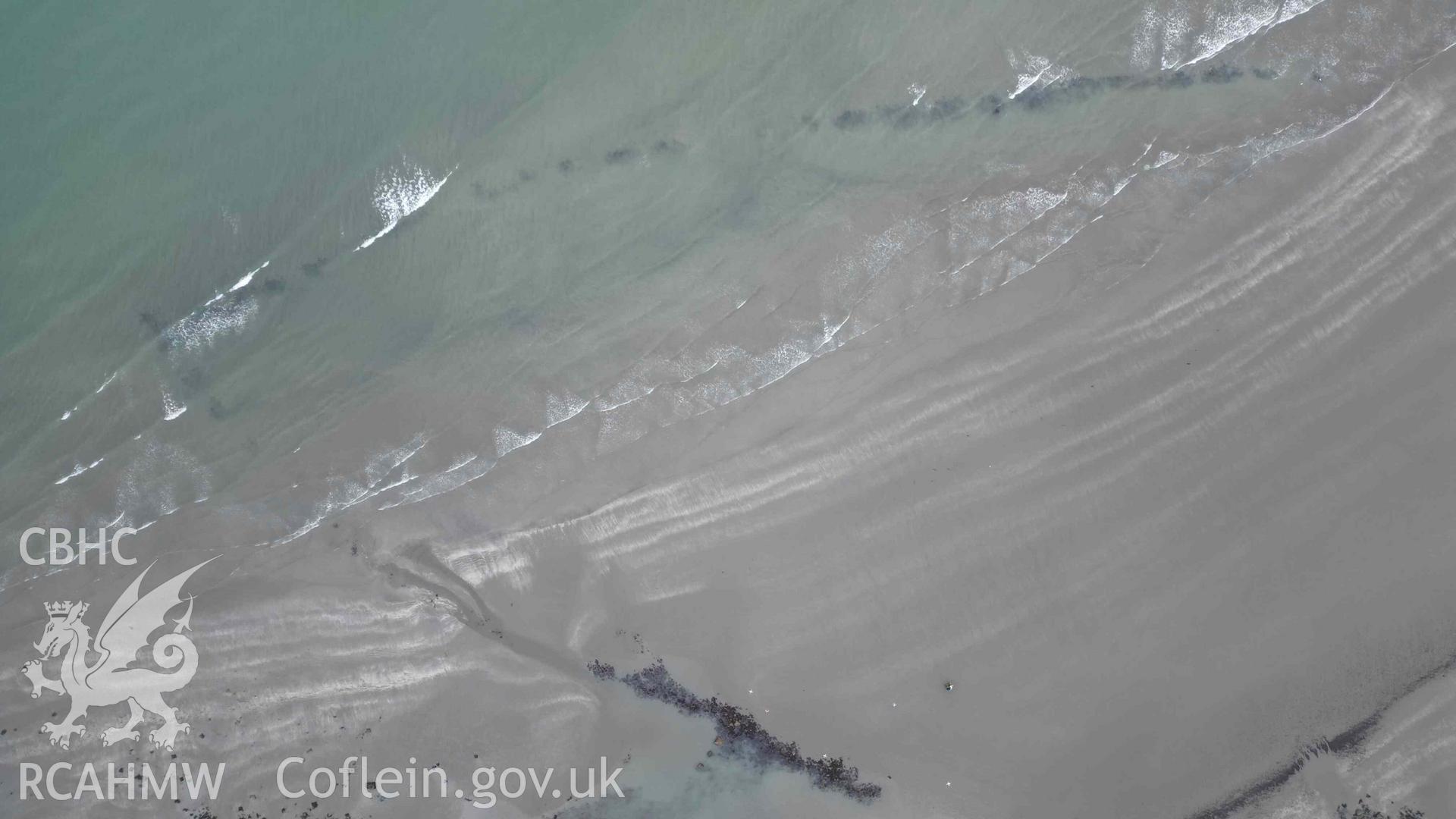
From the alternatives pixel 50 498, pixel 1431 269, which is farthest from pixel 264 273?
pixel 1431 269

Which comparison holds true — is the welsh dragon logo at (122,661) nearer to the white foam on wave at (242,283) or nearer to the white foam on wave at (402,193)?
the white foam on wave at (242,283)

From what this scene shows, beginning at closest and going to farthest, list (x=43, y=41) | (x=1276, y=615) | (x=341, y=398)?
1. (x=1276, y=615)
2. (x=341, y=398)
3. (x=43, y=41)

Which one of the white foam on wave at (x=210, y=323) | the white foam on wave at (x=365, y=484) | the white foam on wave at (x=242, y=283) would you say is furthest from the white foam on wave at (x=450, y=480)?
the white foam on wave at (x=242, y=283)

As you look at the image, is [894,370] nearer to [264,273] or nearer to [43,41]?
[264,273]

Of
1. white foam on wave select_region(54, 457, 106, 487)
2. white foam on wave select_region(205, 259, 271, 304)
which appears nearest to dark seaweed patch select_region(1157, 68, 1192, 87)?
white foam on wave select_region(205, 259, 271, 304)

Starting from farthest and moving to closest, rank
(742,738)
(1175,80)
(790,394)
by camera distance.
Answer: (1175,80)
(790,394)
(742,738)

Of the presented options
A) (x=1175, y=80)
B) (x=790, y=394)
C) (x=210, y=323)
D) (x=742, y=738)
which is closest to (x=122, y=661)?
(x=210, y=323)

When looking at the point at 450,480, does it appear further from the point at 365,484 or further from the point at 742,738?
the point at 742,738
